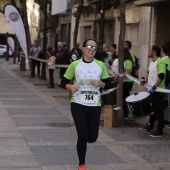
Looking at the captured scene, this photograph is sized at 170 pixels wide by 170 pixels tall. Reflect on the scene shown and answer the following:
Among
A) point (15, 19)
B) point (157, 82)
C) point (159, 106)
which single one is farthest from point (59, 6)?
point (157, 82)

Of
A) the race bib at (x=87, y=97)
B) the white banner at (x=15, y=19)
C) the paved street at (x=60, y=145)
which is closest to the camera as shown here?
the race bib at (x=87, y=97)

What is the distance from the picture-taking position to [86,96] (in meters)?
6.48

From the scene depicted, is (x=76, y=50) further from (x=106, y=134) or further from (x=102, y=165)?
(x=102, y=165)

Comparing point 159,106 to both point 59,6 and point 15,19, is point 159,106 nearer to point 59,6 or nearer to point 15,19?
point 15,19

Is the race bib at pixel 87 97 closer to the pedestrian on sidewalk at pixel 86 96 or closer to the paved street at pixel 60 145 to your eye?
the pedestrian on sidewalk at pixel 86 96

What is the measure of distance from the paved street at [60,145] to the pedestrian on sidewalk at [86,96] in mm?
→ 628

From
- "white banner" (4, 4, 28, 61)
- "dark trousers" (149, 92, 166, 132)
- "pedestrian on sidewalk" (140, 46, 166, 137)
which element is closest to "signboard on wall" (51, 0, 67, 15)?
"white banner" (4, 4, 28, 61)

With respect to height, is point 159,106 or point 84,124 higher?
point 84,124

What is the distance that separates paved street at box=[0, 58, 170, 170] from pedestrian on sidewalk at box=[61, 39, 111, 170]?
628mm

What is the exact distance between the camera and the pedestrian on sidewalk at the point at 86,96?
6496mm

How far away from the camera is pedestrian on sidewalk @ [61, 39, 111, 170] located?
6496mm

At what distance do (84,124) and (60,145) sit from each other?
202 centimetres

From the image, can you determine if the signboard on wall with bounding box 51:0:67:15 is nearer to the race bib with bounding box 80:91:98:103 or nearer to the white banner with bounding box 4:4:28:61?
the white banner with bounding box 4:4:28:61

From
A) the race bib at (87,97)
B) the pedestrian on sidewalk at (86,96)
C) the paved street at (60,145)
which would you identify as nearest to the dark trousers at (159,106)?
the paved street at (60,145)
